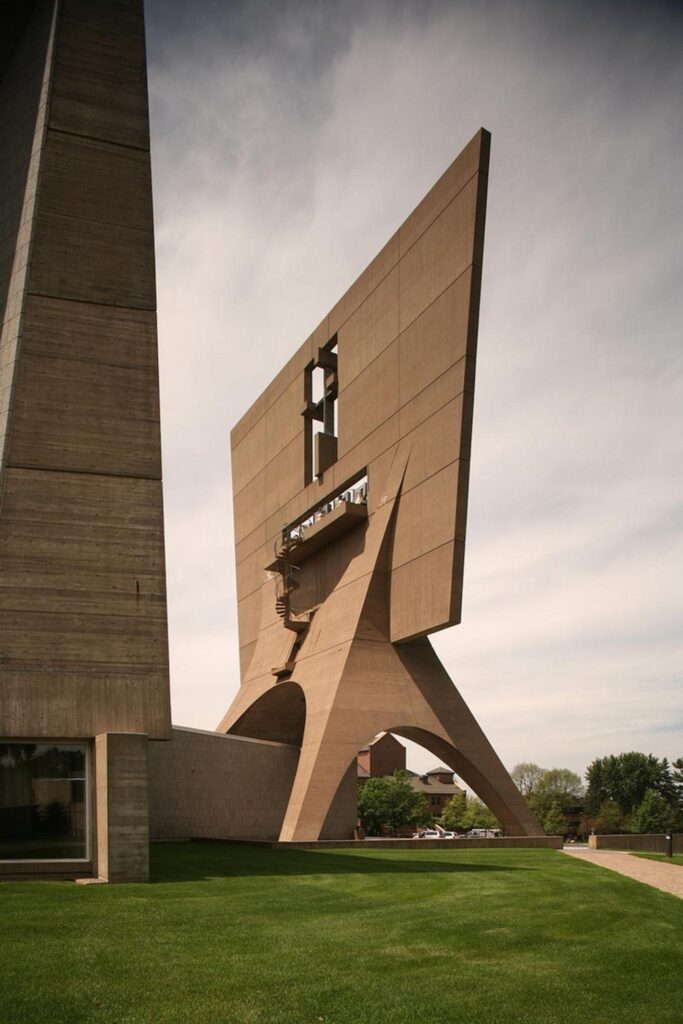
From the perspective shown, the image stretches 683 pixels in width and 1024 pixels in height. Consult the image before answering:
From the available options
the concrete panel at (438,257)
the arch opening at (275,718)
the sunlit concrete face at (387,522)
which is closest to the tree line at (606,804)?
the arch opening at (275,718)

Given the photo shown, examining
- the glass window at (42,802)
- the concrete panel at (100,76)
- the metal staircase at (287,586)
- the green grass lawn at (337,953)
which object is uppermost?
the concrete panel at (100,76)

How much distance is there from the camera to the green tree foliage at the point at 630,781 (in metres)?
77.5

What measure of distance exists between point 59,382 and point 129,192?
4234mm

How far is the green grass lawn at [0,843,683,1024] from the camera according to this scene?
306 inches

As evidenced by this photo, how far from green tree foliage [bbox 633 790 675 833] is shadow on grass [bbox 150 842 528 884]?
50.2 meters

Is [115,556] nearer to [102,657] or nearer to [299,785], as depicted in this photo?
[102,657]

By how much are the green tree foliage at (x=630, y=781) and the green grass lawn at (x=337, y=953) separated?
66.3 metres

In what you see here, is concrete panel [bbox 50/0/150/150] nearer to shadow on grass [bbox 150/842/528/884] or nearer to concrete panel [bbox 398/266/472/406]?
concrete panel [bbox 398/266/472/406]

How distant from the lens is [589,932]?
11.1 m

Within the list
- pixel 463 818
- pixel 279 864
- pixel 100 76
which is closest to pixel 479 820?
pixel 463 818

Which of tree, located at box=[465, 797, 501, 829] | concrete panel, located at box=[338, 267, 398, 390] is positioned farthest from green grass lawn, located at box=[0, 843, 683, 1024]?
tree, located at box=[465, 797, 501, 829]

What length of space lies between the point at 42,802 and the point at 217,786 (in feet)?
57.2

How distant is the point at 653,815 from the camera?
69.6m

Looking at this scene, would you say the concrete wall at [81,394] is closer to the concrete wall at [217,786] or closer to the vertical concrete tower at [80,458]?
the vertical concrete tower at [80,458]
